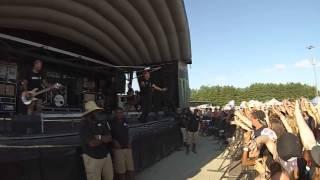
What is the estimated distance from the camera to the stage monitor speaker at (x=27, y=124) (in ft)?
27.4

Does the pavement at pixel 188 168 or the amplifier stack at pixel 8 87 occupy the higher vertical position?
the amplifier stack at pixel 8 87

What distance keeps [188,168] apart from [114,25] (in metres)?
11.3

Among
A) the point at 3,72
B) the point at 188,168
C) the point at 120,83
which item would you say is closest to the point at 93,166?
the point at 188,168

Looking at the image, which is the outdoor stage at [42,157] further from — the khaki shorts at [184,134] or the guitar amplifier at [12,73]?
the khaki shorts at [184,134]

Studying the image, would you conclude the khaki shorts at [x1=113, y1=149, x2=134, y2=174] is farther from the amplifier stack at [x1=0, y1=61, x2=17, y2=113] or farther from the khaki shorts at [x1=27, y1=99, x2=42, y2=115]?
the amplifier stack at [x1=0, y1=61, x2=17, y2=113]

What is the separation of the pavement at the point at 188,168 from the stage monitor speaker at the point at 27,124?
348cm

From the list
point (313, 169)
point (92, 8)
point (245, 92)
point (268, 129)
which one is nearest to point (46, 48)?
point (92, 8)

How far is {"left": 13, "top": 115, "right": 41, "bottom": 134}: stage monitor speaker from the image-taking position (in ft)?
27.4

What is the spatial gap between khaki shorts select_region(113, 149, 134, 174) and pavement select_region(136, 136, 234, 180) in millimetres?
1789

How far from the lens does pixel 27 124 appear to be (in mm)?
8547

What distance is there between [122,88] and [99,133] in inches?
586

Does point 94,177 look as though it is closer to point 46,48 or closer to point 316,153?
point 316,153

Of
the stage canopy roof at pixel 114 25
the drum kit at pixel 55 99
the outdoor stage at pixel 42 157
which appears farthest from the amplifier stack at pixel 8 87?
the outdoor stage at pixel 42 157

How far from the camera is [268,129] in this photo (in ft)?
20.4
